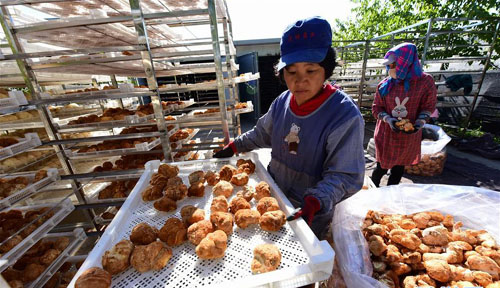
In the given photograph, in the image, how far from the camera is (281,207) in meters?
1.17

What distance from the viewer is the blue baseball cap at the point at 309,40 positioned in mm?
1187

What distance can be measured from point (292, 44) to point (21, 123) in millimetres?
3596

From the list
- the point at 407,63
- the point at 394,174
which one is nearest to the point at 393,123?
the point at 407,63

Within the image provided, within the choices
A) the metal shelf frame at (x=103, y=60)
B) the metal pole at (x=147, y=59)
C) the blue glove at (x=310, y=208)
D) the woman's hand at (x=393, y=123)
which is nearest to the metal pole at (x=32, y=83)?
the metal shelf frame at (x=103, y=60)

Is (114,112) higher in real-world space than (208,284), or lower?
higher

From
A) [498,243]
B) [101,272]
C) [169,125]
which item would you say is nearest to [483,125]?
[498,243]

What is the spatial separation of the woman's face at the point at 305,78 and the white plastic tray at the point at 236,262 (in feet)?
2.41

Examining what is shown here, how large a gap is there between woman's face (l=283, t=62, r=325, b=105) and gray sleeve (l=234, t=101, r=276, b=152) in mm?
469

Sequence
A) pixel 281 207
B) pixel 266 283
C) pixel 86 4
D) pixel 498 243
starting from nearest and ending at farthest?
1. pixel 266 283
2. pixel 281 207
3. pixel 498 243
4. pixel 86 4

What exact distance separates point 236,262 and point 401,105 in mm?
2967

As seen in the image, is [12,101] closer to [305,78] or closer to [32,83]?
[32,83]

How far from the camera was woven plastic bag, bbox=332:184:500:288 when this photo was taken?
1.31m

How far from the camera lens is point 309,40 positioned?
3.90 ft

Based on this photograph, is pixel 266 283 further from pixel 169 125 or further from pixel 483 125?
→ pixel 483 125
